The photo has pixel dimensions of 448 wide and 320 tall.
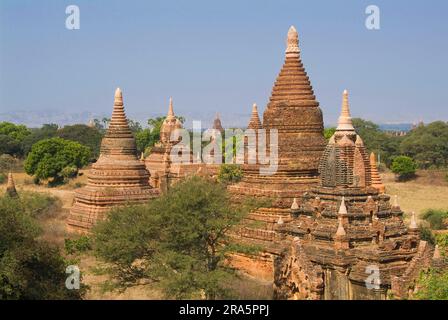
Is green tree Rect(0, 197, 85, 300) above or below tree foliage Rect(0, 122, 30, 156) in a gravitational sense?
below

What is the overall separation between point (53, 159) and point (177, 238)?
40864mm

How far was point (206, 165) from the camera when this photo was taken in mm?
41594

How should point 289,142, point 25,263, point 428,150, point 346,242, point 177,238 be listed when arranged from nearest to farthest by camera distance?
point 25,263 → point 177,238 → point 346,242 → point 289,142 → point 428,150

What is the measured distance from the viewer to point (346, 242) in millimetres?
19172

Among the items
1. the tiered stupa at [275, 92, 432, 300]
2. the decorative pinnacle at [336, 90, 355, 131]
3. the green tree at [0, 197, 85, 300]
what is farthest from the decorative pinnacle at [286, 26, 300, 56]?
the green tree at [0, 197, 85, 300]

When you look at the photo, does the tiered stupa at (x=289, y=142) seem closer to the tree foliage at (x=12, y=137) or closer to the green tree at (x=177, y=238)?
the green tree at (x=177, y=238)

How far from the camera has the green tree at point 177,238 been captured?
18.4m

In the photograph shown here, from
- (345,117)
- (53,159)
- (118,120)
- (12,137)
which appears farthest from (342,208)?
(12,137)

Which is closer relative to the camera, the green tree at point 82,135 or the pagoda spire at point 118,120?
the pagoda spire at point 118,120

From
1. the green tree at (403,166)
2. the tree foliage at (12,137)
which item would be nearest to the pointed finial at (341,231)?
the green tree at (403,166)

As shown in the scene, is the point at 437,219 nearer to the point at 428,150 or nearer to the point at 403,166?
the point at 403,166

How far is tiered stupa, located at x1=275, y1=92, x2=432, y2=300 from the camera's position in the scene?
1848cm

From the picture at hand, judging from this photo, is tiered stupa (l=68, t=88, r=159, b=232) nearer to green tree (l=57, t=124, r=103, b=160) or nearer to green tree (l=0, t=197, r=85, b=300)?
green tree (l=0, t=197, r=85, b=300)

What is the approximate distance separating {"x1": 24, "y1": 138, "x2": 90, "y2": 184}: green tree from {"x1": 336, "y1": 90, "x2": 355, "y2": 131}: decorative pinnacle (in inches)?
1437
